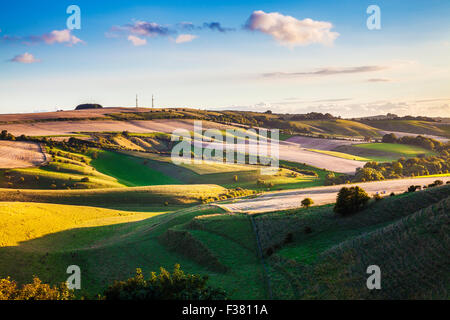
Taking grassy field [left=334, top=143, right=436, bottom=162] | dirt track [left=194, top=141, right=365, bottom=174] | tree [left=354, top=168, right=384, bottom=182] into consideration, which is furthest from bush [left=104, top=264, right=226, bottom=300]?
grassy field [left=334, top=143, right=436, bottom=162]

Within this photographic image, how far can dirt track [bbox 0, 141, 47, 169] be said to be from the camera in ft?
329

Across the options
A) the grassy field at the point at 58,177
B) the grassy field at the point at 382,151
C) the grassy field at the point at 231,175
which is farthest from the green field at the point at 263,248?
the grassy field at the point at 382,151

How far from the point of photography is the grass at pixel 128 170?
4370 inches

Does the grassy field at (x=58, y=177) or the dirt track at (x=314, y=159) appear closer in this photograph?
the grassy field at (x=58, y=177)

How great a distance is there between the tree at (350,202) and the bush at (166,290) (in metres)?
20.6

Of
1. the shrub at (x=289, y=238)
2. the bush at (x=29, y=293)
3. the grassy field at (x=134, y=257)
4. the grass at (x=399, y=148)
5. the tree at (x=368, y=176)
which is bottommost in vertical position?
the grassy field at (x=134, y=257)

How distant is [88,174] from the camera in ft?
337

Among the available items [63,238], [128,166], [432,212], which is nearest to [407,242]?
[432,212]

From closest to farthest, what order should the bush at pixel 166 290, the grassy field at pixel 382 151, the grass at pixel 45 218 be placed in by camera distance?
the bush at pixel 166 290
the grass at pixel 45 218
the grassy field at pixel 382 151

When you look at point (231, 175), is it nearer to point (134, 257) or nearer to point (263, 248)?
point (134, 257)

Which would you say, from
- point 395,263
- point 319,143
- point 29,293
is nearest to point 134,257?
point 29,293

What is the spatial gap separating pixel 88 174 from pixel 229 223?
69.2 meters

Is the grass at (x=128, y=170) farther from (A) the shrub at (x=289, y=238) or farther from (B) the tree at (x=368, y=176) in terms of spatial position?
(A) the shrub at (x=289, y=238)
